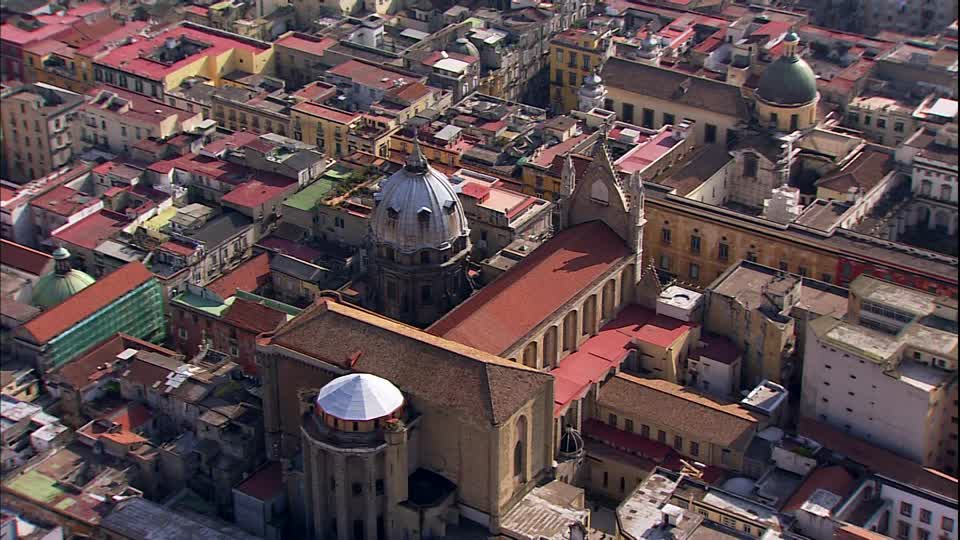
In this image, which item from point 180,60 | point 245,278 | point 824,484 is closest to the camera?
point 824,484

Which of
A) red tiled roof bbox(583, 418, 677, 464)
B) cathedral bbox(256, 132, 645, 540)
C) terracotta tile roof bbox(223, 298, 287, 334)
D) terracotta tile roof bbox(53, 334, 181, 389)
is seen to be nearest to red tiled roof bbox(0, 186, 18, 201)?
terracotta tile roof bbox(53, 334, 181, 389)

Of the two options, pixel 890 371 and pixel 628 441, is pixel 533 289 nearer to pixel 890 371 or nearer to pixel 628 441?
pixel 628 441

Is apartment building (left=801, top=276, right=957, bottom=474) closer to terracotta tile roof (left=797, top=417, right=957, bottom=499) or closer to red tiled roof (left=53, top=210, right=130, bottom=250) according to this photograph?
terracotta tile roof (left=797, top=417, right=957, bottom=499)

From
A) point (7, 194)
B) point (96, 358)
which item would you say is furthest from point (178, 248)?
point (7, 194)

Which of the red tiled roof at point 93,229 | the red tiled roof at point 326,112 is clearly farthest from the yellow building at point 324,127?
the red tiled roof at point 93,229

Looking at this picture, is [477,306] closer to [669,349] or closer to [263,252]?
[669,349]

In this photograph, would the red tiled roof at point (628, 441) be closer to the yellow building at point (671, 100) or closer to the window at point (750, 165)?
the window at point (750, 165)
